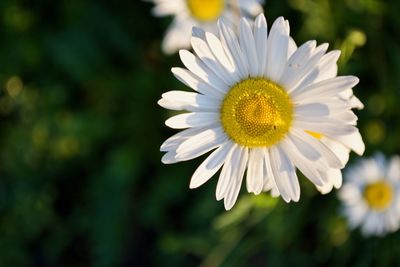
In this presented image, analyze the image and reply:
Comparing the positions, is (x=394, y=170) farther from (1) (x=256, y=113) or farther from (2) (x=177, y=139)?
(2) (x=177, y=139)

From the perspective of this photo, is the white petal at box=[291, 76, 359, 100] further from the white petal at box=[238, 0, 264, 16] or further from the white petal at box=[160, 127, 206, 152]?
the white petal at box=[238, 0, 264, 16]

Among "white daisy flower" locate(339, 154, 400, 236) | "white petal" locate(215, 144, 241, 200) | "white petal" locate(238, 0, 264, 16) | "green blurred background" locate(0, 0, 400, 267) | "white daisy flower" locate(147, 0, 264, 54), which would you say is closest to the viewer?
"white petal" locate(215, 144, 241, 200)

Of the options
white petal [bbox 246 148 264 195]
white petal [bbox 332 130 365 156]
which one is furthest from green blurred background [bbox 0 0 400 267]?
white petal [bbox 246 148 264 195]

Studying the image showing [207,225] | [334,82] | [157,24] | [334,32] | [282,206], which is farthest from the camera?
[157,24]

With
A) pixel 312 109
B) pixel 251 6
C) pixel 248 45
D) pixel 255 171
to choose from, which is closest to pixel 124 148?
pixel 251 6

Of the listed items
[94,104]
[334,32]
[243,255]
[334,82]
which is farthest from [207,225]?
[334,82]

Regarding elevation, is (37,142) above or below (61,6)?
below

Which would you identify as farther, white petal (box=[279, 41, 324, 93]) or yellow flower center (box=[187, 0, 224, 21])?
yellow flower center (box=[187, 0, 224, 21])

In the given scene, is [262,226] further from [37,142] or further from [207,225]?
[37,142]
